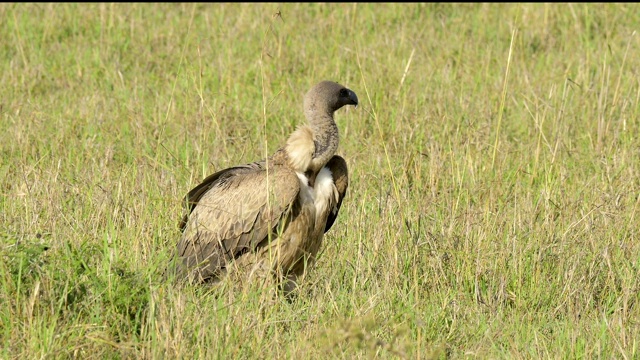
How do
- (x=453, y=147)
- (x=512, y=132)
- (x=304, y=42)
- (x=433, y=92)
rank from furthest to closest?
(x=304, y=42) → (x=433, y=92) → (x=512, y=132) → (x=453, y=147)

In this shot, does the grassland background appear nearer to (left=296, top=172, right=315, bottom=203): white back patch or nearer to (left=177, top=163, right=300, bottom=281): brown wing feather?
(left=177, top=163, right=300, bottom=281): brown wing feather

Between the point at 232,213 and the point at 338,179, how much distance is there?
570mm

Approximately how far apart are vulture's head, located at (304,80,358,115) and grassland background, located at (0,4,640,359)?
0.25 m

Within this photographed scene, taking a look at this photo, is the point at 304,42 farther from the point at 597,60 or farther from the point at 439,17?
the point at 597,60

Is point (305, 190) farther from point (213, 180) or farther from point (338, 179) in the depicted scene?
point (213, 180)

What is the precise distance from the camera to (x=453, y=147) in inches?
284

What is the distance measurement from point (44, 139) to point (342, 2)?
12.9ft

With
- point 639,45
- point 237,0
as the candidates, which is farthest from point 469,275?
point 237,0

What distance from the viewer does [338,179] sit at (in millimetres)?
5590

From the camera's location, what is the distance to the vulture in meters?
5.34

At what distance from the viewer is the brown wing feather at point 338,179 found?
559 cm

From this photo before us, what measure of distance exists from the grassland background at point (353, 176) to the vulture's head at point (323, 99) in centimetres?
25

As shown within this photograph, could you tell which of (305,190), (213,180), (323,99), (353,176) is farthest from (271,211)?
(353,176)

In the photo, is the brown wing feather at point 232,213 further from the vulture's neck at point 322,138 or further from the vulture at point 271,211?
the vulture's neck at point 322,138
